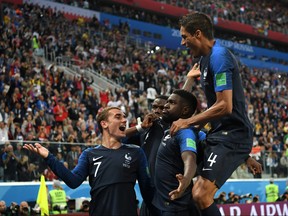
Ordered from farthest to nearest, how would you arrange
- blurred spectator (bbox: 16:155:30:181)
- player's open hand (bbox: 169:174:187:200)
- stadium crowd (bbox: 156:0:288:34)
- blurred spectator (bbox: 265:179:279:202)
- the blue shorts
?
stadium crowd (bbox: 156:0:288:34), blurred spectator (bbox: 265:179:279:202), blurred spectator (bbox: 16:155:30:181), the blue shorts, player's open hand (bbox: 169:174:187:200)

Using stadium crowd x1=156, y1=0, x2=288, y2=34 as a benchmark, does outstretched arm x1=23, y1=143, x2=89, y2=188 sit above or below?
below

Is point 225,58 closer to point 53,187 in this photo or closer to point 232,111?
point 232,111

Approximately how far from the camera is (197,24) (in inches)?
195

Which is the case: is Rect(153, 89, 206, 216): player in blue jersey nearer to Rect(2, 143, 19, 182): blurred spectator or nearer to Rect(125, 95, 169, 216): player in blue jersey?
Rect(125, 95, 169, 216): player in blue jersey

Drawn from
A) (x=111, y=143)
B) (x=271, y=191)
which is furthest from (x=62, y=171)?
(x=271, y=191)

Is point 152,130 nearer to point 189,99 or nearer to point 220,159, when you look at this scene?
point 189,99

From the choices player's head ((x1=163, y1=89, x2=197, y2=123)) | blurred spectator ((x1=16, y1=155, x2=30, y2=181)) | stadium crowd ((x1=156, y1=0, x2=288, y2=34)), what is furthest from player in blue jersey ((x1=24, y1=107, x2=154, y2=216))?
stadium crowd ((x1=156, y1=0, x2=288, y2=34))

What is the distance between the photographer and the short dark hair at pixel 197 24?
4.95 meters

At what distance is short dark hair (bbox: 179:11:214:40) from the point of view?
16.2 ft

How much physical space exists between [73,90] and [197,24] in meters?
14.9

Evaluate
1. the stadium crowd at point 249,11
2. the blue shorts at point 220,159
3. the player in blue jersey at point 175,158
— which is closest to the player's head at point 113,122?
the player in blue jersey at point 175,158

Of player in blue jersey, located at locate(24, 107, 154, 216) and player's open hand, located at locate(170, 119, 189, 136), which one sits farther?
player in blue jersey, located at locate(24, 107, 154, 216)

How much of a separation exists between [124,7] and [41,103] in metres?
21.2

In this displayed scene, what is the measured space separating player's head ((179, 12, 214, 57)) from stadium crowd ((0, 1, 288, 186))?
264 inches
